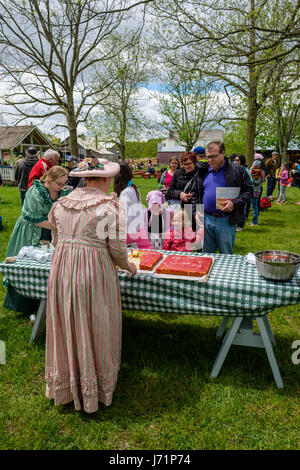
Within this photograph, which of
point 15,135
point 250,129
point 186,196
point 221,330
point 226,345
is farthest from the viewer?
point 15,135

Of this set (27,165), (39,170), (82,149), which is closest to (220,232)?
(39,170)

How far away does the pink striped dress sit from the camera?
2252mm

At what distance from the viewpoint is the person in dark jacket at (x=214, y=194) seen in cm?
379

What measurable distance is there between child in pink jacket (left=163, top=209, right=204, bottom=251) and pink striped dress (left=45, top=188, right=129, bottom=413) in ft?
5.53

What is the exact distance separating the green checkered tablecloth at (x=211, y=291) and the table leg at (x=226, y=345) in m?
0.20

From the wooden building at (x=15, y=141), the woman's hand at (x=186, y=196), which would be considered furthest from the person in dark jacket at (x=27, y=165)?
the wooden building at (x=15, y=141)

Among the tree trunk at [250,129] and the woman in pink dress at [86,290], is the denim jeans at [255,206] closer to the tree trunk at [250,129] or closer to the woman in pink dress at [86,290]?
the tree trunk at [250,129]

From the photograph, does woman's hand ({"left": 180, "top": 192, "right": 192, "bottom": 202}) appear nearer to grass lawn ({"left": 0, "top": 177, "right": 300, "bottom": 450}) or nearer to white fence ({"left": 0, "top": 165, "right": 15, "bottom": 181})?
grass lawn ({"left": 0, "top": 177, "right": 300, "bottom": 450})

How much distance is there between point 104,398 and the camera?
2514 mm

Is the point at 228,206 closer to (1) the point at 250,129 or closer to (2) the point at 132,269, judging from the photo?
(2) the point at 132,269

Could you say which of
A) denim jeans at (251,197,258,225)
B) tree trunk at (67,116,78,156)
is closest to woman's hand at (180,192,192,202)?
denim jeans at (251,197,258,225)

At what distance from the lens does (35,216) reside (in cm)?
362

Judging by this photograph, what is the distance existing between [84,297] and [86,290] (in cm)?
5

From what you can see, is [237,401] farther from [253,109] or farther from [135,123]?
[135,123]
